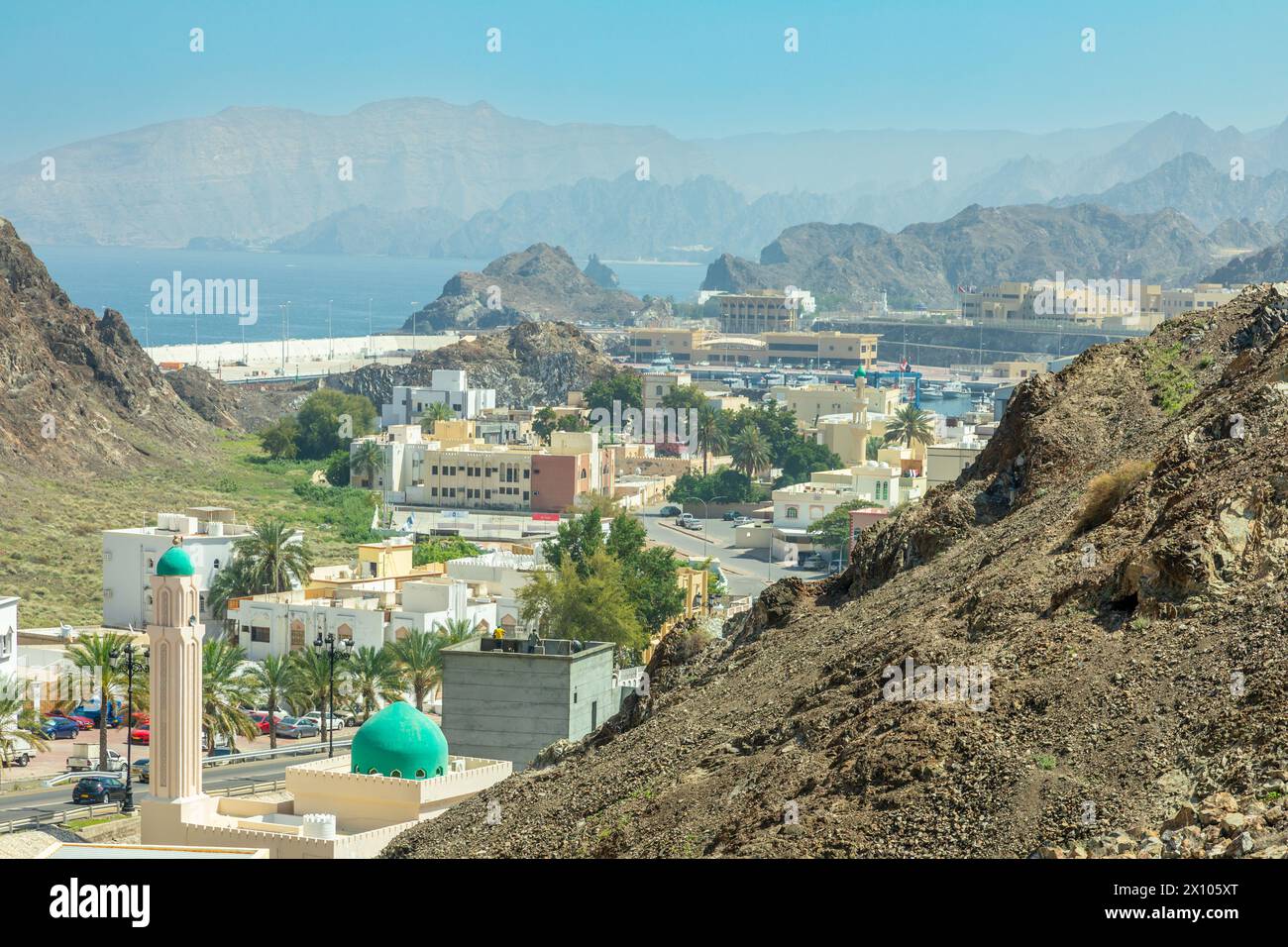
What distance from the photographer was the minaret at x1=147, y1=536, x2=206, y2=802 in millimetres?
27797

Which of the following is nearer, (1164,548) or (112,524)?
(1164,548)

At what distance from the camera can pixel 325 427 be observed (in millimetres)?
117812

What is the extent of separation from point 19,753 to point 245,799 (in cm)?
1599

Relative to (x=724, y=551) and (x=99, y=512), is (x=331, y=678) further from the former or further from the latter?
(x=99, y=512)

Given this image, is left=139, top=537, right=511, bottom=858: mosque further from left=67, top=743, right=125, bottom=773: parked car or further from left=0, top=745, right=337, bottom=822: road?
left=67, top=743, right=125, bottom=773: parked car

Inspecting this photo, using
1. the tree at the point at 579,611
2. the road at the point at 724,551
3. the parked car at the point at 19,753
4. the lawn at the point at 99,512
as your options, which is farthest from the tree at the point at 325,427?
the parked car at the point at 19,753

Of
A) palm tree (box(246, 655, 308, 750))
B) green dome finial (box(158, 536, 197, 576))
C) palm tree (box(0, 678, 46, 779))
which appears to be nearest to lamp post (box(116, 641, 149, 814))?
palm tree (box(0, 678, 46, 779))

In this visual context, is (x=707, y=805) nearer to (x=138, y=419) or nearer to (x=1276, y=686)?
(x=1276, y=686)

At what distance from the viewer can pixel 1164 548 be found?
703 inches

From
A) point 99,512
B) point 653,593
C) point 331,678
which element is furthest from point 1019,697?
point 99,512

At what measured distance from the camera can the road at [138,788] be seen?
3675 centimetres

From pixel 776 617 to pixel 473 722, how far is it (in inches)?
407
